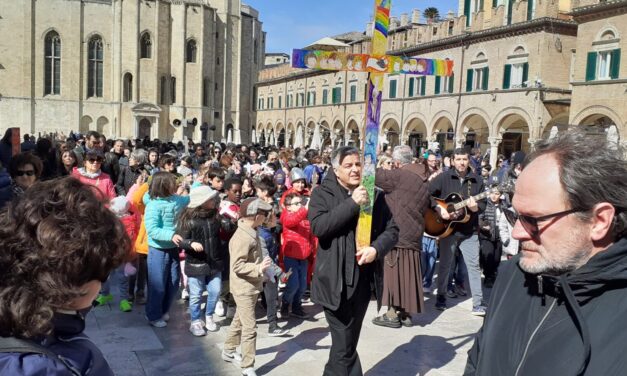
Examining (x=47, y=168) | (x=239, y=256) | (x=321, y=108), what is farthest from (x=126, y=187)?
(x=321, y=108)

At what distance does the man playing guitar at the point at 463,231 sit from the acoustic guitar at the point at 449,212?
0.04 metres

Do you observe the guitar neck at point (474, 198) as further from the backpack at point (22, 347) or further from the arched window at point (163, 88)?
the arched window at point (163, 88)

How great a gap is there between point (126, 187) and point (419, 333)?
17.7 ft

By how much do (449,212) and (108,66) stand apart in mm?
46699

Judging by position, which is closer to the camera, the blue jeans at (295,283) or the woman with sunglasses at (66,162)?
the blue jeans at (295,283)

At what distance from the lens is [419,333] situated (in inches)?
234

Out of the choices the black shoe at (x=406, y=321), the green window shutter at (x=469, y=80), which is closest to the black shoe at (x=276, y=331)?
the black shoe at (x=406, y=321)

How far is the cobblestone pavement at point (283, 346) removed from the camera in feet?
15.9

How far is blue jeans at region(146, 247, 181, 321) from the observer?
5777 mm

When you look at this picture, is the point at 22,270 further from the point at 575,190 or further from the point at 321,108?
the point at 321,108

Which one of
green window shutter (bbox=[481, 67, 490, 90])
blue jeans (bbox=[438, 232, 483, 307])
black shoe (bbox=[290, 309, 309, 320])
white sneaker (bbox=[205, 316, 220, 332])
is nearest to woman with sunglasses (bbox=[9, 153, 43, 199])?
white sneaker (bbox=[205, 316, 220, 332])

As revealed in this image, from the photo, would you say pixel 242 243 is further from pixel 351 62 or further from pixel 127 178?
pixel 127 178

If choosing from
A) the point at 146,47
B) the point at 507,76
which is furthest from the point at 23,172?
the point at 146,47

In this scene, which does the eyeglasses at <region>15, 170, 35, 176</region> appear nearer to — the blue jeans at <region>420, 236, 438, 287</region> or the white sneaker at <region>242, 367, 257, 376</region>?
the white sneaker at <region>242, 367, 257, 376</region>
